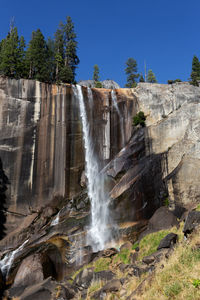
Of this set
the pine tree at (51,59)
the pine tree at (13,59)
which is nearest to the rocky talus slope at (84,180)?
the pine tree at (13,59)

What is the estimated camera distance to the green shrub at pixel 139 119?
32.4 metres

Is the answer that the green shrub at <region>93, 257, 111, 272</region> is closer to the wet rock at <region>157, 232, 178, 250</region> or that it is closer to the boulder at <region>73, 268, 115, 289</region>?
the boulder at <region>73, 268, 115, 289</region>

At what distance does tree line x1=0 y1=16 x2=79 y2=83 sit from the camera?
3797cm

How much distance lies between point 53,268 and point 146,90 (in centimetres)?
2478

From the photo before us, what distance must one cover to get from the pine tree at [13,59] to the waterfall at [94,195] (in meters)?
10.4

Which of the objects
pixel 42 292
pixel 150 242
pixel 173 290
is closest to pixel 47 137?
pixel 150 242

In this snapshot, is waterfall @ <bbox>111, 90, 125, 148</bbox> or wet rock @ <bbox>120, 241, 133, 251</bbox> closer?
wet rock @ <bbox>120, 241, 133, 251</bbox>

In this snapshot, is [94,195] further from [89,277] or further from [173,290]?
[173,290]

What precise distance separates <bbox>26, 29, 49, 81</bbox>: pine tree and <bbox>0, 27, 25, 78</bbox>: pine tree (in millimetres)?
1293

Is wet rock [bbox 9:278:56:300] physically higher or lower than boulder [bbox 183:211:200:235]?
lower

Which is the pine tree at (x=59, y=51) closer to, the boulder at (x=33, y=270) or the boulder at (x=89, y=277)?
the boulder at (x=33, y=270)

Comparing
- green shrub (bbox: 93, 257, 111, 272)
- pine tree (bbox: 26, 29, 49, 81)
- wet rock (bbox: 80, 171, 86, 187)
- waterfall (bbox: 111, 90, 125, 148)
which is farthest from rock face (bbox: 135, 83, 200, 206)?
pine tree (bbox: 26, 29, 49, 81)

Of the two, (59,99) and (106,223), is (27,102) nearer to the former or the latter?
(59,99)

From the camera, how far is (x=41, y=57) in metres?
40.8
